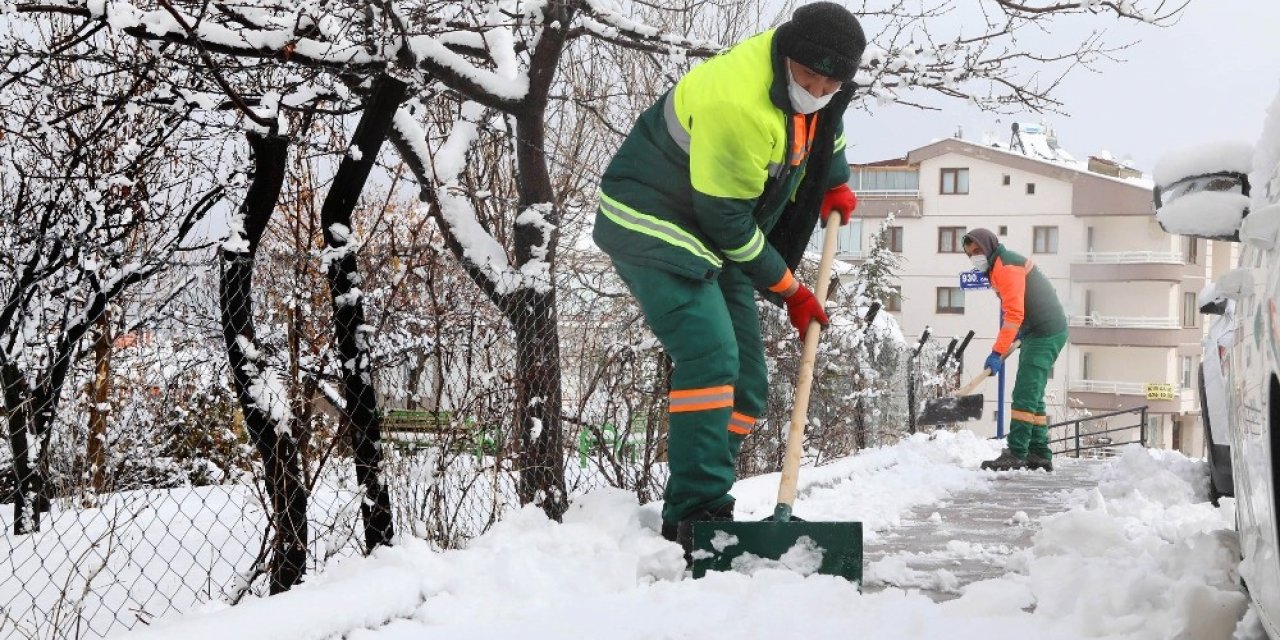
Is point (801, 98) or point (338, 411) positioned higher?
point (801, 98)

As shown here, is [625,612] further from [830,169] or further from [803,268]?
[803,268]

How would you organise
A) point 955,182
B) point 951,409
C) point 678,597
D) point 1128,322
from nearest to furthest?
point 678,597
point 951,409
point 1128,322
point 955,182

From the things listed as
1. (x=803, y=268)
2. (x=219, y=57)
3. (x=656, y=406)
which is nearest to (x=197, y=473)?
(x=656, y=406)

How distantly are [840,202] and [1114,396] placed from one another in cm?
3693

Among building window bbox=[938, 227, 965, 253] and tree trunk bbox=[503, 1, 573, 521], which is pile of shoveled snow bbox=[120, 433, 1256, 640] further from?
building window bbox=[938, 227, 965, 253]

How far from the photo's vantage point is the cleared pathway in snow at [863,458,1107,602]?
3.93 metres

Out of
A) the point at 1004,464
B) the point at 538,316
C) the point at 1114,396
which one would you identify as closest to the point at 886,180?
the point at 1114,396

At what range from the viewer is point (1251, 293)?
→ 267 cm

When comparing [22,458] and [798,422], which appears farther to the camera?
[22,458]

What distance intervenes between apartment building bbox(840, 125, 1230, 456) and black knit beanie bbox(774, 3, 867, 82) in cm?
3277

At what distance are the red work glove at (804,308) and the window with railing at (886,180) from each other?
37072mm

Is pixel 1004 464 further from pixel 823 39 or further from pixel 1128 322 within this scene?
pixel 1128 322

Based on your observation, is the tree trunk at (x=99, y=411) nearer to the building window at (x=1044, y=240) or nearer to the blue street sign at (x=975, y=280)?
the blue street sign at (x=975, y=280)

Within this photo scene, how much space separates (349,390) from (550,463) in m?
1.09
